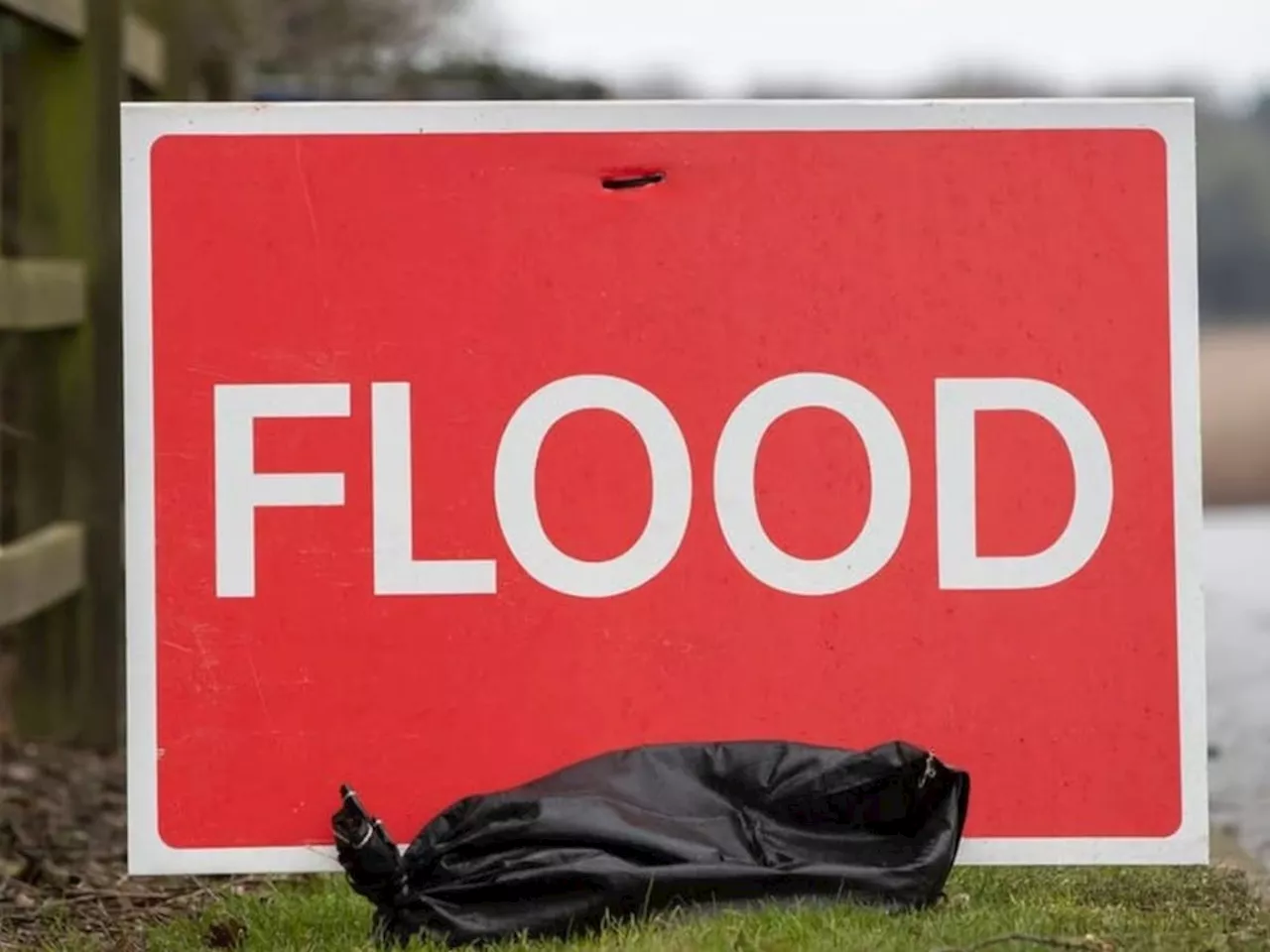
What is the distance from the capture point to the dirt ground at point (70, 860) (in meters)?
4.51

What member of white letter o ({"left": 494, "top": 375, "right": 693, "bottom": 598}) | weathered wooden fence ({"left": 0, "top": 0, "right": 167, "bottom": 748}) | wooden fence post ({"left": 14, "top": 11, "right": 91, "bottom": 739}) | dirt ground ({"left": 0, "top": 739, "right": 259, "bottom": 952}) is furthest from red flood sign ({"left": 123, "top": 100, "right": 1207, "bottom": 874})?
wooden fence post ({"left": 14, "top": 11, "right": 91, "bottom": 739})

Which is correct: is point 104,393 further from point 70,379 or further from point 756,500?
point 756,500

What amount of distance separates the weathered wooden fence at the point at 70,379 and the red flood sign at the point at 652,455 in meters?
2.76

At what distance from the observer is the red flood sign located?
13.1 ft

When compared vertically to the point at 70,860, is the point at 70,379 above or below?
above

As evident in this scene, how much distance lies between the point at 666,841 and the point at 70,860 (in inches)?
82.9

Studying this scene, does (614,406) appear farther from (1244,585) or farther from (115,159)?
(1244,585)

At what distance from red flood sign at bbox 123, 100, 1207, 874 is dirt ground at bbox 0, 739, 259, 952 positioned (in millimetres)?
613

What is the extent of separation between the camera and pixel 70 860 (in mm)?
5418

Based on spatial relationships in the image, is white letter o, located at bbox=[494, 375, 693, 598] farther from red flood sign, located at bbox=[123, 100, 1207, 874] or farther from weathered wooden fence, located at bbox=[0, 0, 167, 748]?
weathered wooden fence, located at bbox=[0, 0, 167, 748]

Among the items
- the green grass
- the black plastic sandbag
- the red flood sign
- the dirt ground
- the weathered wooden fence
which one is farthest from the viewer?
the weathered wooden fence

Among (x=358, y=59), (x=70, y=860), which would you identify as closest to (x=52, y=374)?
(x=70, y=860)

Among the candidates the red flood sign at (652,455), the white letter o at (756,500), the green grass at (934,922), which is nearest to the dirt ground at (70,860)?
the green grass at (934,922)

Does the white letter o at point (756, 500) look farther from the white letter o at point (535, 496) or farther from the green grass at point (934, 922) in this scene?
the green grass at point (934, 922)
